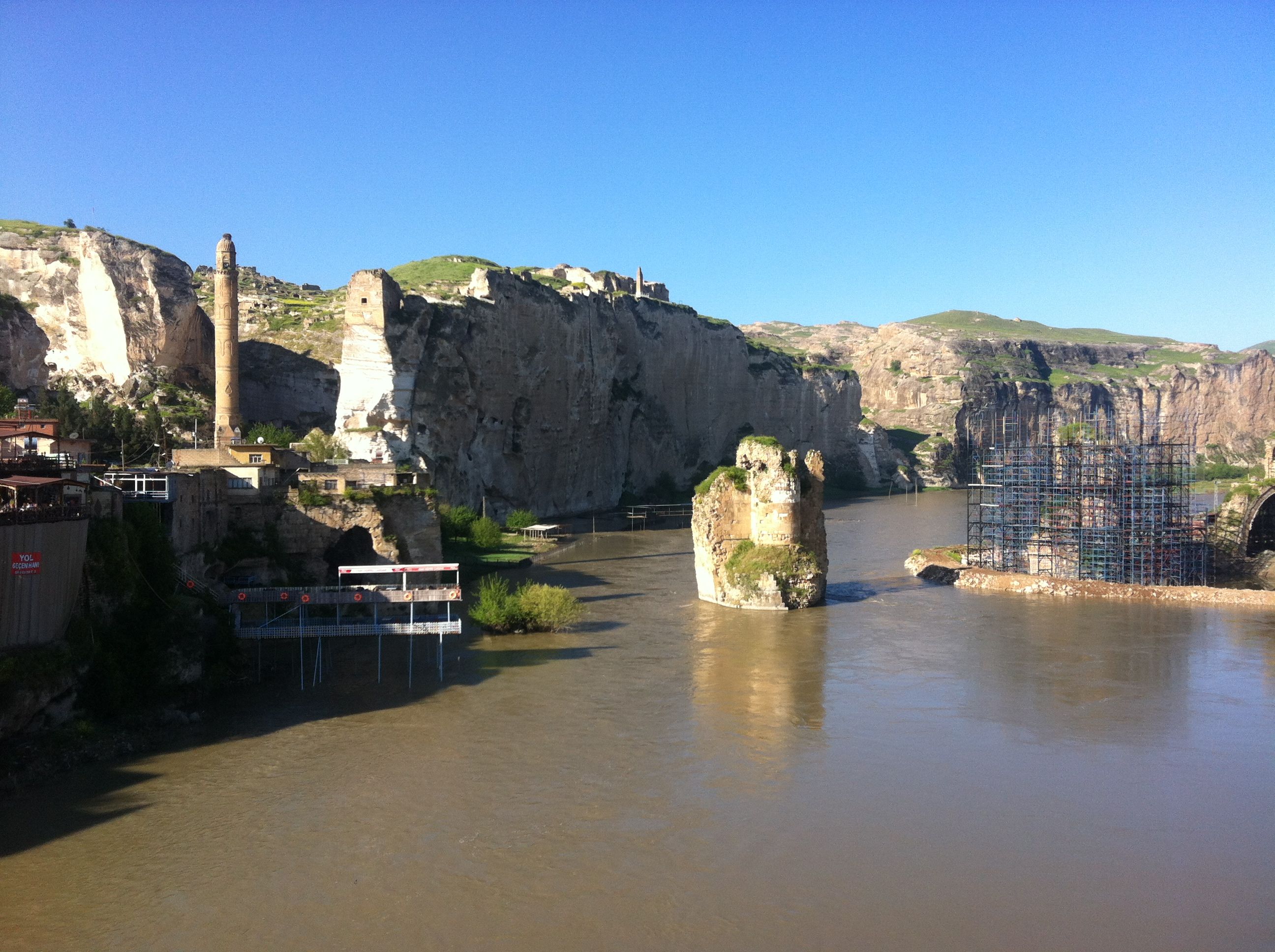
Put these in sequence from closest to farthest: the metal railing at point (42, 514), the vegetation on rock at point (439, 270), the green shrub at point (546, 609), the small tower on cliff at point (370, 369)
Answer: the metal railing at point (42, 514) < the green shrub at point (546, 609) < the small tower on cliff at point (370, 369) < the vegetation on rock at point (439, 270)

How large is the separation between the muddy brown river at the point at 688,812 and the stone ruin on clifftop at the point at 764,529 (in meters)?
7.31

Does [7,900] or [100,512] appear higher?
[100,512]

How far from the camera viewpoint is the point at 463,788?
755 inches

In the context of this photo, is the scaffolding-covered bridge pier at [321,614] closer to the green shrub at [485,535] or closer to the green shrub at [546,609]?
the green shrub at [546,609]

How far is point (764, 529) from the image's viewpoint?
3716 centimetres

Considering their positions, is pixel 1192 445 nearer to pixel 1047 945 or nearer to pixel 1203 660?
pixel 1203 660

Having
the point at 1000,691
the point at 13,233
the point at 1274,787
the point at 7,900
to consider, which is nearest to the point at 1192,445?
the point at 1000,691

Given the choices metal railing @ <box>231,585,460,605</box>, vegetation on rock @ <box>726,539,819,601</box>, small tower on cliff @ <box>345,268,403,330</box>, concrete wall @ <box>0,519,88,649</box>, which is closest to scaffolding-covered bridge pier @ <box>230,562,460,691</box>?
metal railing @ <box>231,585,460,605</box>

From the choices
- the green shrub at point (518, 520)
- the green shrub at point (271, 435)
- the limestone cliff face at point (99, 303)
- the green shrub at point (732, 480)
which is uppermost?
the limestone cliff face at point (99, 303)

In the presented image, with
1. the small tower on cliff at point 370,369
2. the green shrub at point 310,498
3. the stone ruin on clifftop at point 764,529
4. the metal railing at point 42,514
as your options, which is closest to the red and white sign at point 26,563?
the metal railing at point 42,514

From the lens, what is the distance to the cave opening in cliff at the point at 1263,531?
43.9 metres

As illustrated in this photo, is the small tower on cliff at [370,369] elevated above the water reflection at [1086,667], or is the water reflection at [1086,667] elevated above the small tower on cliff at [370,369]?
the small tower on cliff at [370,369]

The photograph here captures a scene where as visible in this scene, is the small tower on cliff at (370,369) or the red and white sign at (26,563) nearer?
the red and white sign at (26,563)

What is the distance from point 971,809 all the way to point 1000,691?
8.72m
